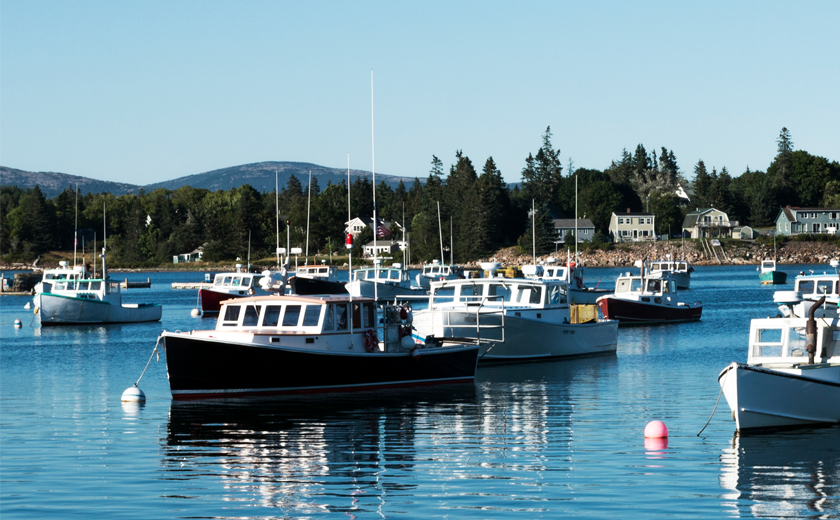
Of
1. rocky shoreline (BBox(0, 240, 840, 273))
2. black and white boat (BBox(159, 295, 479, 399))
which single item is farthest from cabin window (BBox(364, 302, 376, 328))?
rocky shoreline (BBox(0, 240, 840, 273))

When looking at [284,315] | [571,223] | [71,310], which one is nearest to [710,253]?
[571,223]

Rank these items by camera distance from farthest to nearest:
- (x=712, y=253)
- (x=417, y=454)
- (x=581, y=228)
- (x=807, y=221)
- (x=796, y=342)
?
(x=581, y=228) → (x=807, y=221) → (x=712, y=253) → (x=796, y=342) → (x=417, y=454)

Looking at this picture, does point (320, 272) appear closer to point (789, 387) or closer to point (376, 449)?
point (376, 449)

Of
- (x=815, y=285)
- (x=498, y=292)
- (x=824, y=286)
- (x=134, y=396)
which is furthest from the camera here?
(x=824, y=286)

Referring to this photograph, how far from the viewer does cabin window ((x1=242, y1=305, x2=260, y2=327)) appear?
89.7ft

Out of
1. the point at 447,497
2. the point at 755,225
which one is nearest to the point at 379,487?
the point at 447,497

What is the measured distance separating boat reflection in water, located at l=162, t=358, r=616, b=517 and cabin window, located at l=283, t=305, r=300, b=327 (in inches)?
78.0

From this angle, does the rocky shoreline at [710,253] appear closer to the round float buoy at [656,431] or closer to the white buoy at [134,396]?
the white buoy at [134,396]

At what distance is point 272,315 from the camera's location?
89.8 ft

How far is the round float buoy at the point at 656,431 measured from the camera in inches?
833

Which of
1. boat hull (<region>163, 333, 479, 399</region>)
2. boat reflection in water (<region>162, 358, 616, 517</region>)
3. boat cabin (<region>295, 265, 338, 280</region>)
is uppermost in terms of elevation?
boat cabin (<region>295, 265, 338, 280</region>)

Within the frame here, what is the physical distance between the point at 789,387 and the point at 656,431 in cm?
283

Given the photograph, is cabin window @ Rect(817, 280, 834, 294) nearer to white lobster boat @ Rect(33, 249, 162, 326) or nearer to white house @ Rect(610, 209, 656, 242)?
white lobster boat @ Rect(33, 249, 162, 326)

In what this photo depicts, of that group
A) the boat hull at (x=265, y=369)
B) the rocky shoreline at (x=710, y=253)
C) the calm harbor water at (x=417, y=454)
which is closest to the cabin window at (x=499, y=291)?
the calm harbor water at (x=417, y=454)
